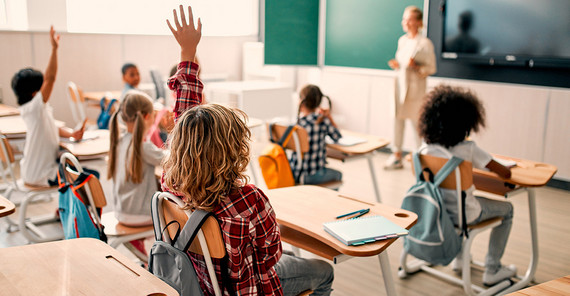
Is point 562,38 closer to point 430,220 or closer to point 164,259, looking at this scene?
point 430,220

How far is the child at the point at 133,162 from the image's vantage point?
8.70 ft

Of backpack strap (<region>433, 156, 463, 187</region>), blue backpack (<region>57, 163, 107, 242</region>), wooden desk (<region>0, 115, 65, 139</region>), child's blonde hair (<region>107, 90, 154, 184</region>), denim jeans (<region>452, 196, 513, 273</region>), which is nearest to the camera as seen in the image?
blue backpack (<region>57, 163, 107, 242</region>)

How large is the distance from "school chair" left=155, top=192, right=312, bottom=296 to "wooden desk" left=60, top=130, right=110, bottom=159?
64.7 inches

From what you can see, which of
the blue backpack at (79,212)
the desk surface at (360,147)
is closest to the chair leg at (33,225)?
the blue backpack at (79,212)

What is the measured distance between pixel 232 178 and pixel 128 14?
190 inches

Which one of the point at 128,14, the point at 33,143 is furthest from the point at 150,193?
the point at 128,14

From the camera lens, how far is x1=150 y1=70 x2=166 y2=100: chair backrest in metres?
6.46

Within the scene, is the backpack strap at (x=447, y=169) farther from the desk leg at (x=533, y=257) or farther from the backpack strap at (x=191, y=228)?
the backpack strap at (x=191, y=228)

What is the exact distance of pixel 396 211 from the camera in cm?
203

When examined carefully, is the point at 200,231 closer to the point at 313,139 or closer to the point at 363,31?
the point at 313,139

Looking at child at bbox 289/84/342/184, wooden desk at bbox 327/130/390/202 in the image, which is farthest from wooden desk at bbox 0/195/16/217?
wooden desk at bbox 327/130/390/202

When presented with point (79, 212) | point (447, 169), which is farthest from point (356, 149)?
point (79, 212)

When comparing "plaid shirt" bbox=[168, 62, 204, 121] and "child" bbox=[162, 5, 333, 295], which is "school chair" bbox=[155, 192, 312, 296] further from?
"plaid shirt" bbox=[168, 62, 204, 121]

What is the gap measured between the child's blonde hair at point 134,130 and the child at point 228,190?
1010 millimetres
